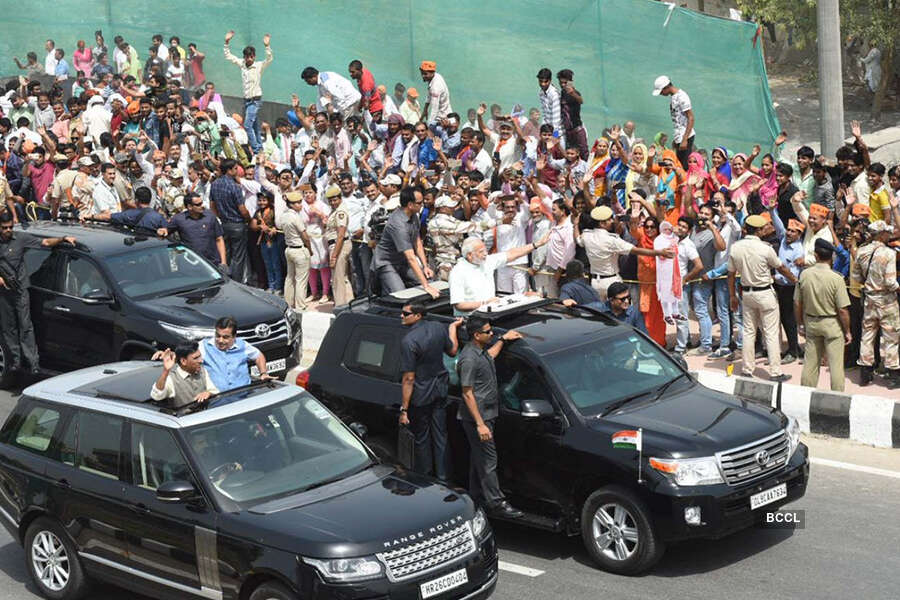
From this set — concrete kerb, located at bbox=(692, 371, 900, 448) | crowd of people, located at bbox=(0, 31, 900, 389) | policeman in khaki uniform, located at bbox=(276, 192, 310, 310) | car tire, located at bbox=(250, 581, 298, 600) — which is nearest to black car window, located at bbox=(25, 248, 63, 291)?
crowd of people, located at bbox=(0, 31, 900, 389)

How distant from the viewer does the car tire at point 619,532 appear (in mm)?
9500

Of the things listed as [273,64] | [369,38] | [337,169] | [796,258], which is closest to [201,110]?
[273,64]

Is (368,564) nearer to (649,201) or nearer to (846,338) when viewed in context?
(846,338)

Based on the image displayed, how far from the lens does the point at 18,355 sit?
1579cm

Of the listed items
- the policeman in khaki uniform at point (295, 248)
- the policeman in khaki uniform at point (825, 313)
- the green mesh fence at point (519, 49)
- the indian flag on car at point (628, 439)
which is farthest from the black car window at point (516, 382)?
the green mesh fence at point (519, 49)

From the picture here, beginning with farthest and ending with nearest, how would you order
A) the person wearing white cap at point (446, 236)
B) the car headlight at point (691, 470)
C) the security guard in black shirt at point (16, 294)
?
the person wearing white cap at point (446, 236) < the security guard in black shirt at point (16, 294) < the car headlight at point (691, 470)

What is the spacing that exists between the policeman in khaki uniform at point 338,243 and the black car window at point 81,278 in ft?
12.9

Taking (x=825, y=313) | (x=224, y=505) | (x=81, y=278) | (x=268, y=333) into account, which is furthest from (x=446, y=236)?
(x=224, y=505)

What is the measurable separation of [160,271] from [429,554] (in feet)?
26.6

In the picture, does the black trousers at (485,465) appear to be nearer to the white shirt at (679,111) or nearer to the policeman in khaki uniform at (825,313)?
the policeman in khaki uniform at (825,313)

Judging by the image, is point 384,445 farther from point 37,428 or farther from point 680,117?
point 680,117

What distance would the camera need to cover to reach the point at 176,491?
876 centimetres

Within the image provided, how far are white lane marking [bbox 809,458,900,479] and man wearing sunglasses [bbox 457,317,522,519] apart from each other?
3.41 m

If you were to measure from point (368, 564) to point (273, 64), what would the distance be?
18.2 metres
